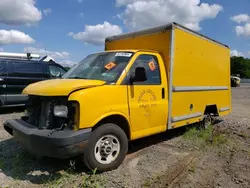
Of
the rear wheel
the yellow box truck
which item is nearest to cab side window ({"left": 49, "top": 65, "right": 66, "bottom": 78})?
the yellow box truck

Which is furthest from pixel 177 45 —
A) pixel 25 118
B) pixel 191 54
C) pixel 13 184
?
pixel 13 184

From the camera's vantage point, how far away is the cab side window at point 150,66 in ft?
15.8

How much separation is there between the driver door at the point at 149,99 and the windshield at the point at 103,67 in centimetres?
22

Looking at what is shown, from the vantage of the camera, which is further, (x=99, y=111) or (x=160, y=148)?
(x=160, y=148)

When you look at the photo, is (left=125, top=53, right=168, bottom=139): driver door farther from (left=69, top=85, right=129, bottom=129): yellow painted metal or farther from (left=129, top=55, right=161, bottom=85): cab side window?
(left=69, top=85, right=129, bottom=129): yellow painted metal

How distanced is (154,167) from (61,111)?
1.84 m

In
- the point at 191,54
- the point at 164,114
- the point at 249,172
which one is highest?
the point at 191,54

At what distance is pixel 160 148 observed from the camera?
17.9 feet

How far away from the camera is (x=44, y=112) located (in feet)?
13.2

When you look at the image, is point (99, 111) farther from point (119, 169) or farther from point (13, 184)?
point (13, 184)

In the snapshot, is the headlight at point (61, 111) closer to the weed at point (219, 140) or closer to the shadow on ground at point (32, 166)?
the shadow on ground at point (32, 166)

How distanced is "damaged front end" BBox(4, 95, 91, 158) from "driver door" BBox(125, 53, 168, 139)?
3.67ft

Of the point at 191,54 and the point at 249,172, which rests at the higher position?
the point at 191,54

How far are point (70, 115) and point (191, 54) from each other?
3.47m
